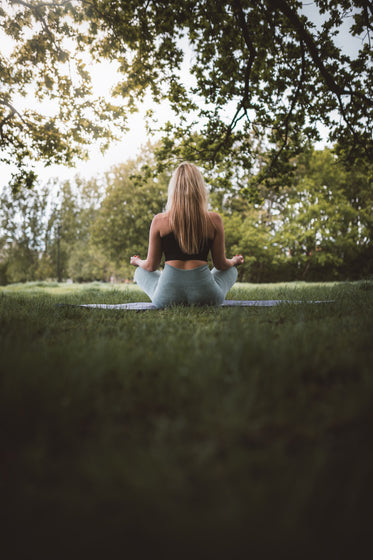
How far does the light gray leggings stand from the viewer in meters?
4.20

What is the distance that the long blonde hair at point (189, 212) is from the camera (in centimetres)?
419

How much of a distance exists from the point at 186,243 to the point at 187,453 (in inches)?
137

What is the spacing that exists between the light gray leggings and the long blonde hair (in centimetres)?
34

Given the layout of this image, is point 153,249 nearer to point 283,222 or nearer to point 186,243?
point 186,243

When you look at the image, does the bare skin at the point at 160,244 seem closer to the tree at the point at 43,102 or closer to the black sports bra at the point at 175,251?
the black sports bra at the point at 175,251

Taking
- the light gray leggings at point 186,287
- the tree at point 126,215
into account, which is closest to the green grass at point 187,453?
the light gray leggings at point 186,287

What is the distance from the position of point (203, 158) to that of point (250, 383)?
837 centimetres

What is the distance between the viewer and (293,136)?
855 cm

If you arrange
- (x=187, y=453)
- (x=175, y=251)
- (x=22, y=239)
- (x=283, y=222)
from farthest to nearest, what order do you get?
(x=22, y=239) → (x=283, y=222) → (x=175, y=251) → (x=187, y=453)

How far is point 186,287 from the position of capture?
4.28 m

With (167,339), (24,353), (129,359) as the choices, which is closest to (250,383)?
(129,359)

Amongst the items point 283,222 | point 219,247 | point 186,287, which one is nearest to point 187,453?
point 186,287

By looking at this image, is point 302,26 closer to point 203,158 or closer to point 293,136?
point 293,136

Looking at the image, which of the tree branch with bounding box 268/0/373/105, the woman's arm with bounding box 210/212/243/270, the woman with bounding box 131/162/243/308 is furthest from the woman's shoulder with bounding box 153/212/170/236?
the tree branch with bounding box 268/0/373/105
